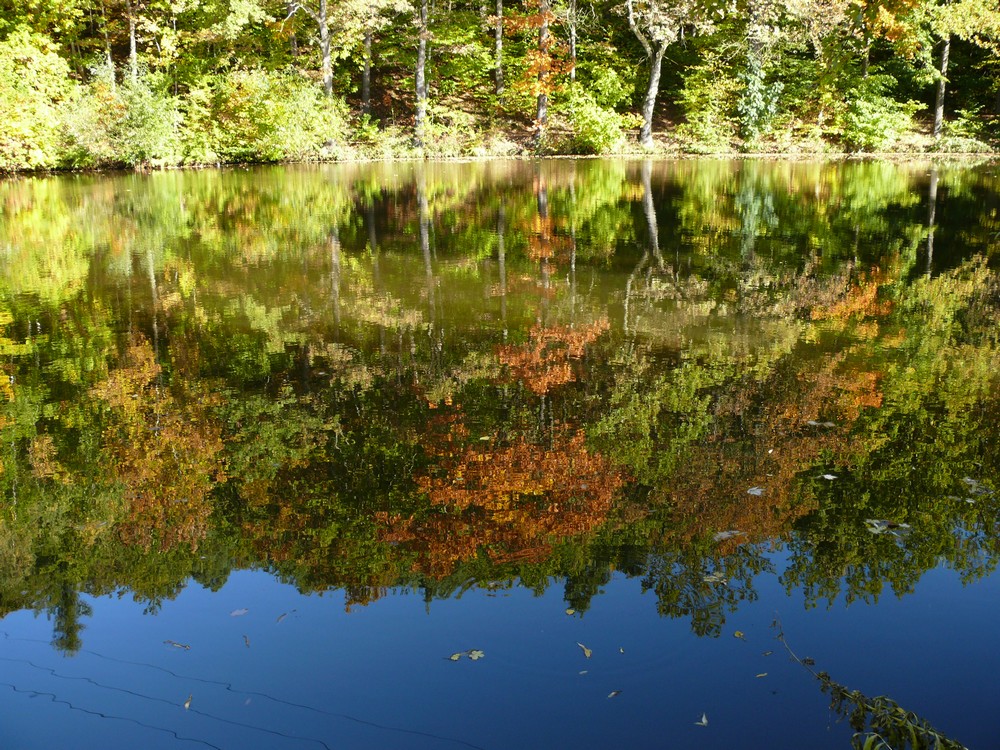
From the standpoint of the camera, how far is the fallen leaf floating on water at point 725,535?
4.53 metres

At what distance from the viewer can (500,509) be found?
4.92m

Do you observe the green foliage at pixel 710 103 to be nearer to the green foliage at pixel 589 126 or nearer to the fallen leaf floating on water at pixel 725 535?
the green foliage at pixel 589 126

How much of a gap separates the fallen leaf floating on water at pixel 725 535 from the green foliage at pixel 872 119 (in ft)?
107

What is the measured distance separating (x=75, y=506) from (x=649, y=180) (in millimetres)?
20320

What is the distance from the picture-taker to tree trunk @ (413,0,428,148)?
3238 centimetres

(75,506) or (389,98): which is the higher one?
(389,98)

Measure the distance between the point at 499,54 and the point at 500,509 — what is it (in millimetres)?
33939

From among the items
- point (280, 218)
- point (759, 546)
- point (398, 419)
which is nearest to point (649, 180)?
point (280, 218)

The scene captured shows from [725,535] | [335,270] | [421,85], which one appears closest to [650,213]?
[335,270]

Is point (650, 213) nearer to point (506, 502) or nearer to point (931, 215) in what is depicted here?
point (931, 215)

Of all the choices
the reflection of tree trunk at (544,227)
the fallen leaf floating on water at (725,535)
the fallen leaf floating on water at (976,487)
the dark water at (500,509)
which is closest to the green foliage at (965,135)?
the reflection of tree trunk at (544,227)

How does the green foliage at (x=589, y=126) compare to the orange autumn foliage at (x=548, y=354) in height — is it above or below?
above

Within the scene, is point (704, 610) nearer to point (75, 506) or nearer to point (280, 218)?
point (75, 506)

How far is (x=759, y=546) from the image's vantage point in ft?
Answer: 14.7
